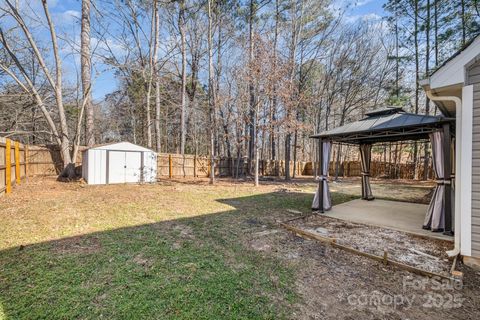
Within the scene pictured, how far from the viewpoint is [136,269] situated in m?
2.71

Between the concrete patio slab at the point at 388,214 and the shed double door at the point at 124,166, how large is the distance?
28.8ft

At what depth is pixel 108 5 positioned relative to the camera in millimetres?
11445

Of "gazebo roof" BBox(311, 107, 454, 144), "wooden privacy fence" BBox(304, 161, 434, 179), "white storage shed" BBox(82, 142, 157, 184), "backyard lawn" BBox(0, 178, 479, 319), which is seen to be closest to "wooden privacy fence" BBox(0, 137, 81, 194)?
"white storage shed" BBox(82, 142, 157, 184)

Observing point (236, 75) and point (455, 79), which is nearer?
point (455, 79)

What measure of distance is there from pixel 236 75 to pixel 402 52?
38.3 ft

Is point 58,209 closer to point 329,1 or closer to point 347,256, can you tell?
point 347,256

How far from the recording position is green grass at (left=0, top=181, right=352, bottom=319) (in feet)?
6.62

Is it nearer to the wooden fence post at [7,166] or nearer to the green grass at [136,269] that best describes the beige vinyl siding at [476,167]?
the green grass at [136,269]

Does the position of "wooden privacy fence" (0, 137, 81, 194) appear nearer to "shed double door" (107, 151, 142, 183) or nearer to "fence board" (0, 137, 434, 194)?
"fence board" (0, 137, 434, 194)

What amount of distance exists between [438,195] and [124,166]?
1092 cm

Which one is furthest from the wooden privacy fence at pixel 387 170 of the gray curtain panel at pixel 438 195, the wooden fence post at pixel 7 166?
the wooden fence post at pixel 7 166

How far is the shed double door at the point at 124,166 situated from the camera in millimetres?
9679

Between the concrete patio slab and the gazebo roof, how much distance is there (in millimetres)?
1958

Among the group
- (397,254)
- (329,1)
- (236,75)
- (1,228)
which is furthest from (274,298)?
(329,1)
